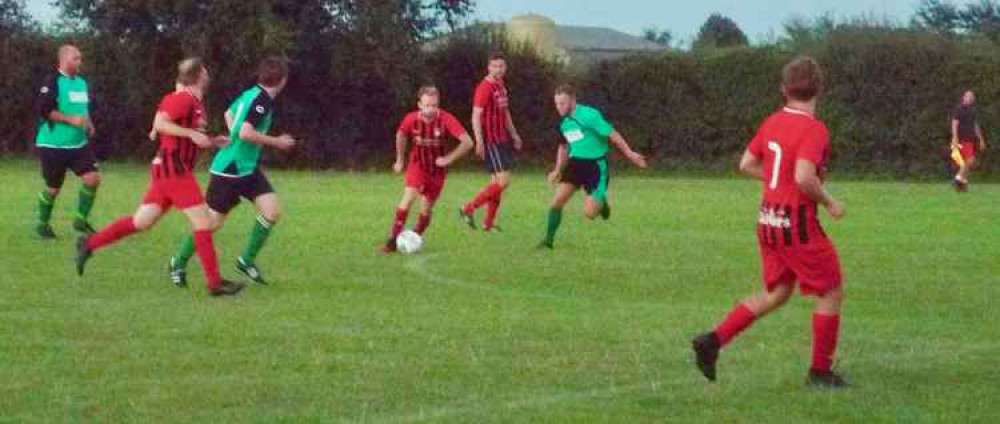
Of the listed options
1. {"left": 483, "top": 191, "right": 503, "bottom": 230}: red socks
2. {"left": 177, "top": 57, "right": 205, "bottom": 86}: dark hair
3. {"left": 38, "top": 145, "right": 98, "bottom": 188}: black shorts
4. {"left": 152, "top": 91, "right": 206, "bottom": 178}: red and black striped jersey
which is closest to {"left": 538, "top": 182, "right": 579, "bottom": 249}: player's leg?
{"left": 483, "top": 191, "right": 503, "bottom": 230}: red socks

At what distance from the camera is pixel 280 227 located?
19922 millimetres

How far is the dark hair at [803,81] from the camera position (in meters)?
8.48

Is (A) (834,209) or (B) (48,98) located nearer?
(A) (834,209)

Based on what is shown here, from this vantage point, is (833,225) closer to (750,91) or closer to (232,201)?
(232,201)

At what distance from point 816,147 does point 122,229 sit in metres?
6.38

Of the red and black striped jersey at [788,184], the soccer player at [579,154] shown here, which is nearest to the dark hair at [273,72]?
the soccer player at [579,154]

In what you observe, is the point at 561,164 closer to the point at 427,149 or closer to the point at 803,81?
the point at 427,149

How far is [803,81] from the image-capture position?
27.8 feet

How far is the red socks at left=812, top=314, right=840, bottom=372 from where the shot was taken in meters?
8.48

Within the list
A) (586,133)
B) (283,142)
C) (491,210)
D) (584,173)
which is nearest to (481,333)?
(283,142)

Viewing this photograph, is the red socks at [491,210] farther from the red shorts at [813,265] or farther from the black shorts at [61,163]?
the red shorts at [813,265]

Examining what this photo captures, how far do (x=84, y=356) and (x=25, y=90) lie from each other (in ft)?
115

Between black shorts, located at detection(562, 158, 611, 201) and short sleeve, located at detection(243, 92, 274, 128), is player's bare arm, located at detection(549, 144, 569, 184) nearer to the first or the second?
black shorts, located at detection(562, 158, 611, 201)

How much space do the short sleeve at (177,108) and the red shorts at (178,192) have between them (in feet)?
1.46
